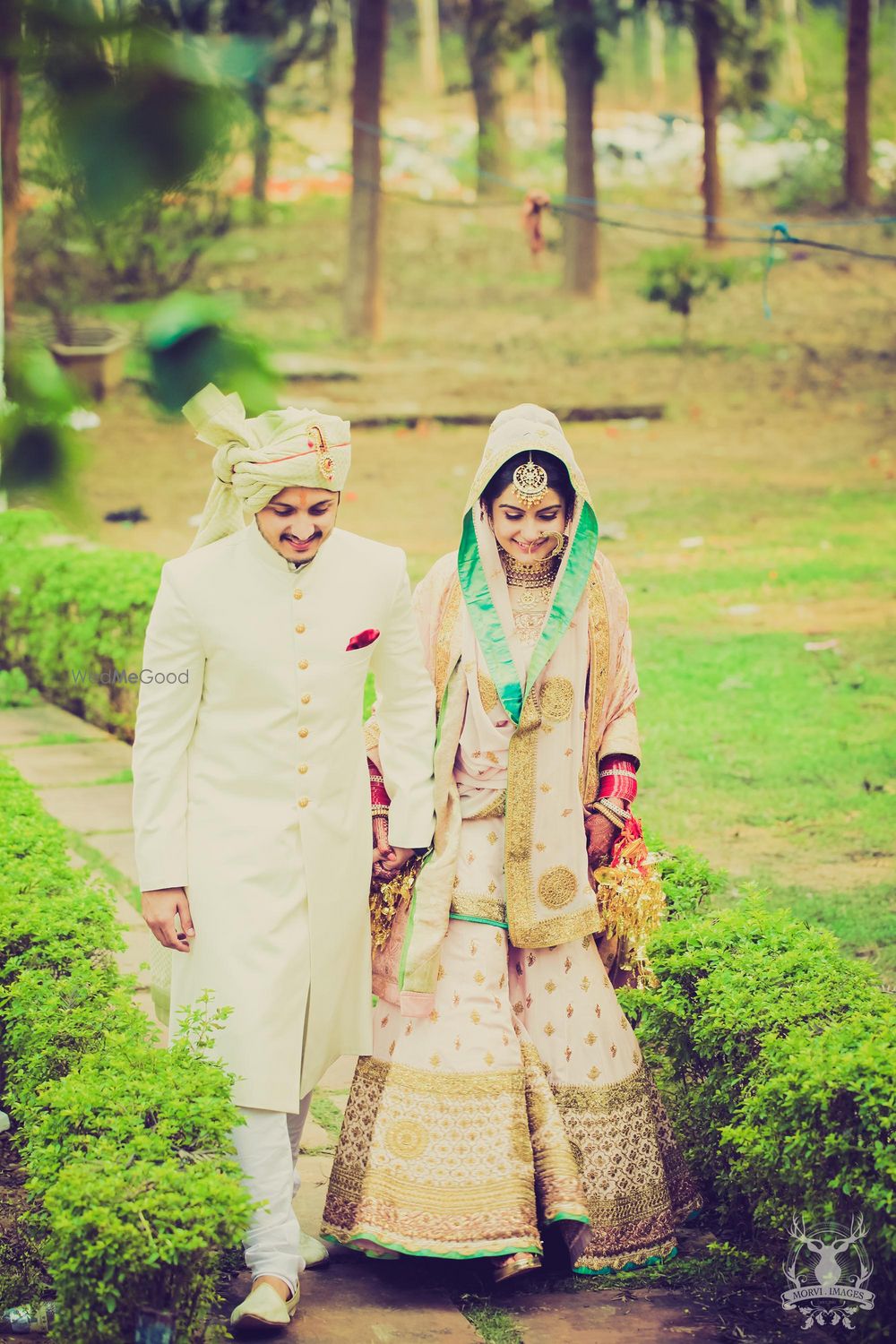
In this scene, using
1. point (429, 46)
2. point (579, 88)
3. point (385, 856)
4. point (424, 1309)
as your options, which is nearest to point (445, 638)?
point (385, 856)

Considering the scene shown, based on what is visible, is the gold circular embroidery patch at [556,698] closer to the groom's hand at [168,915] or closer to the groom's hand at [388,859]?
the groom's hand at [388,859]

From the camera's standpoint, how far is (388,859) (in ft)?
12.3

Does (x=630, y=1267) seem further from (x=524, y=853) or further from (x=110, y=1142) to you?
(x=110, y=1142)

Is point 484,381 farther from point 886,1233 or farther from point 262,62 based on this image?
point 262,62

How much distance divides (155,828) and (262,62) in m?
2.12

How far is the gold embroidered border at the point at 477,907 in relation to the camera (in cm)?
377

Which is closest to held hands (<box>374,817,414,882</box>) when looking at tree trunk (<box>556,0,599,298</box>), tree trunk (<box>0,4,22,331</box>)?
tree trunk (<box>0,4,22,331</box>)

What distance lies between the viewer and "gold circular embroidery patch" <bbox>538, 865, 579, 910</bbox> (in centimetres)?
375

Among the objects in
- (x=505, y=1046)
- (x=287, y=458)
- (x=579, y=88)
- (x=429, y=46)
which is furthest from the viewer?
(x=429, y=46)

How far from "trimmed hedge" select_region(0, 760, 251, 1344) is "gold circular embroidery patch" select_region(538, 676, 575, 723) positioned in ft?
3.23

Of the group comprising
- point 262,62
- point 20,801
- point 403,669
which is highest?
point 262,62

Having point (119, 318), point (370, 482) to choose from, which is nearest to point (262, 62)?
point (119, 318)

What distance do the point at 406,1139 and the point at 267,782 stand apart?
0.79 metres

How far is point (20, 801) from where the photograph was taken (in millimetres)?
5090
